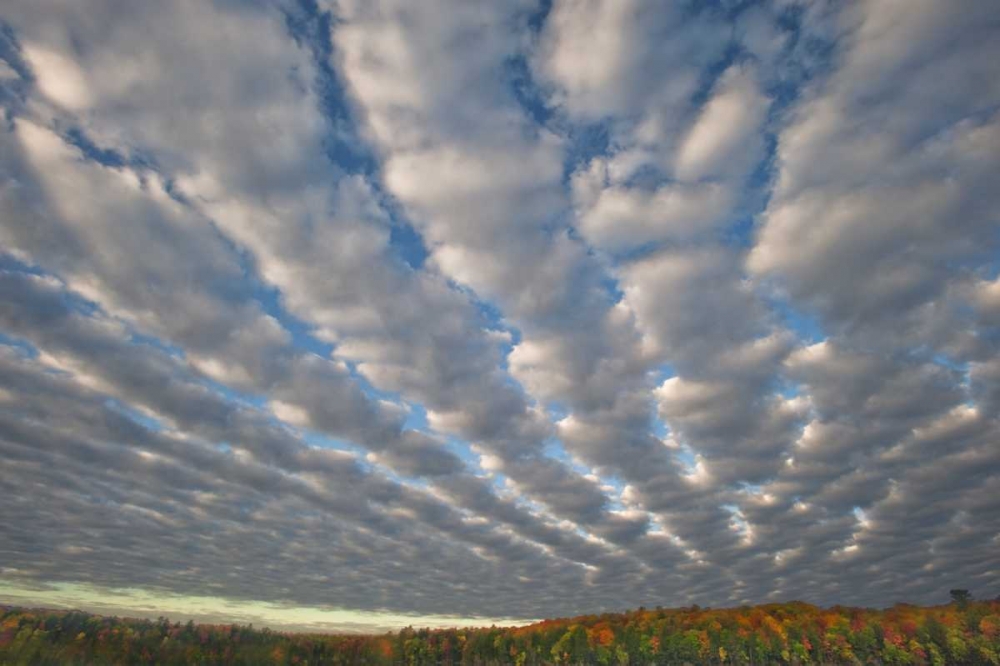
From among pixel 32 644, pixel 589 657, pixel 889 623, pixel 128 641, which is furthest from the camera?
pixel 128 641

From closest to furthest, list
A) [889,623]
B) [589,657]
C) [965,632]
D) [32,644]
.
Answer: [965,632] < [889,623] < [32,644] < [589,657]

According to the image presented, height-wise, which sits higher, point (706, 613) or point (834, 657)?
point (706, 613)

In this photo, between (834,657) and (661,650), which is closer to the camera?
(834,657)

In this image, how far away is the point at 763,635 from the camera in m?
146

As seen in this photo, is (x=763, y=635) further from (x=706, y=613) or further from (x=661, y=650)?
(x=706, y=613)

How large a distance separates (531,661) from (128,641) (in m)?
152

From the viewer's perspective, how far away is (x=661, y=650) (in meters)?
163

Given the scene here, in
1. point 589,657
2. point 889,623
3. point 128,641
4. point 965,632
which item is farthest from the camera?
point 128,641

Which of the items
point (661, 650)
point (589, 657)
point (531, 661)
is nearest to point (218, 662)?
point (531, 661)

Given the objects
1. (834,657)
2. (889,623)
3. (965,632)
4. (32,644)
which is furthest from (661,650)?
(32,644)

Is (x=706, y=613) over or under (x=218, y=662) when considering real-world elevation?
over

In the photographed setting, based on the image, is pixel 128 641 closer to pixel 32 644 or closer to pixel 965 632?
pixel 32 644

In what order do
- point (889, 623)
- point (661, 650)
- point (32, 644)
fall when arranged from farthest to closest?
1. point (661, 650)
2. point (32, 644)
3. point (889, 623)

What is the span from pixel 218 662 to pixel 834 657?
582 ft
